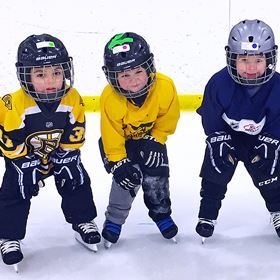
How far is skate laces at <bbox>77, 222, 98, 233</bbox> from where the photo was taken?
6.68 feet

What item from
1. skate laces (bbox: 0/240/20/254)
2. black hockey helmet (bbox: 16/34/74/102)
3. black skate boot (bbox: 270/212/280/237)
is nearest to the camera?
black hockey helmet (bbox: 16/34/74/102)

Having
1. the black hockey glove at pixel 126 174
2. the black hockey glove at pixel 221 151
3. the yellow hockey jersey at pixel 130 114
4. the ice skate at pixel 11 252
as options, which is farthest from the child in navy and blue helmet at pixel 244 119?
the ice skate at pixel 11 252

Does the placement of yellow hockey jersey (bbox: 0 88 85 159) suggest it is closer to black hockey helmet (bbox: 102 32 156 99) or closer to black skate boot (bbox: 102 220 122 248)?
black hockey helmet (bbox: 102 32 156 99)

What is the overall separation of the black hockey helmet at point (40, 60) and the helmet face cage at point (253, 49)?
1.66 feet

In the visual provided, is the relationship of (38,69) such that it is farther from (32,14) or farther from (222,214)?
(32,14)

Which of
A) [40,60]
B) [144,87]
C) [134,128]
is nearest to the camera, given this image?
[40,60]

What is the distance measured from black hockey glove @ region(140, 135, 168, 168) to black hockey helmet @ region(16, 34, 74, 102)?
34cm

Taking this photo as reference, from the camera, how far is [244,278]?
5.93 ft

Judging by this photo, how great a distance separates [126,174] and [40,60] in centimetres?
46

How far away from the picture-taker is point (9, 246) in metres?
1.92

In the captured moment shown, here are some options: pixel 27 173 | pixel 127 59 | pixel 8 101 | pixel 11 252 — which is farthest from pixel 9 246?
pixel 127 59

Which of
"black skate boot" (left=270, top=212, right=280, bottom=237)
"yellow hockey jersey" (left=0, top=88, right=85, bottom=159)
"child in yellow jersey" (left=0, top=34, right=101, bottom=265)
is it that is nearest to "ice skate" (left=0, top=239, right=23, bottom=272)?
"child in yellow jersey" (left=0, top=34, right=101, bottom=265)

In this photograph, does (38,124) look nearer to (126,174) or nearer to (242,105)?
(126,174)

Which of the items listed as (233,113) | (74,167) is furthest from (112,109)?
(233,113)
